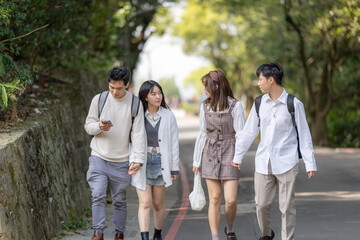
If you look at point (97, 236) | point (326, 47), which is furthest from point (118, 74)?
point (326, 47)

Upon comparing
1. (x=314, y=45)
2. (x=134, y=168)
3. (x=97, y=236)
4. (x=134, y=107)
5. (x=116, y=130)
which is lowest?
(x=97, y=236)

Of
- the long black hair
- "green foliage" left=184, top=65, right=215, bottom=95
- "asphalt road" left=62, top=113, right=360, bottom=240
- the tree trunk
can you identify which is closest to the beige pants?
"asphalt road" left=62, top=113, right=360, bottom=240

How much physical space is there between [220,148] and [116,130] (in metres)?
1.16

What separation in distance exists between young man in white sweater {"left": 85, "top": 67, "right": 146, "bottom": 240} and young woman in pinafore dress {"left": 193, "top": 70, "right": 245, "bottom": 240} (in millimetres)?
727

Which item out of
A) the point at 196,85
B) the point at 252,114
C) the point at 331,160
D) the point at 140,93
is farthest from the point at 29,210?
the point at 196,85

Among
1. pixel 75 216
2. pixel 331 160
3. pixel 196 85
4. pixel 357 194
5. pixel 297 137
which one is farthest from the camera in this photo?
pixel 196 85

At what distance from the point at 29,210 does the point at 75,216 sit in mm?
2192

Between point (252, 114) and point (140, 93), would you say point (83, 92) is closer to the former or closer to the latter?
point (140, 93)

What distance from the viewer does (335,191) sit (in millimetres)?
11461

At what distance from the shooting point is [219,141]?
6910 mm

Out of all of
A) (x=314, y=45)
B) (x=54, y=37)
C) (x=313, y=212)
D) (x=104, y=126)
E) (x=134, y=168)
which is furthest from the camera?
(x=314, y=45)

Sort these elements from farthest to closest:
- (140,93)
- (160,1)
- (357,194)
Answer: (160,1) < (357,194) < (140,93)

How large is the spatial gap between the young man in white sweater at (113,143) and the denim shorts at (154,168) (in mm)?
192

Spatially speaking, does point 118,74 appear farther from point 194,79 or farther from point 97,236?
point 194,79
